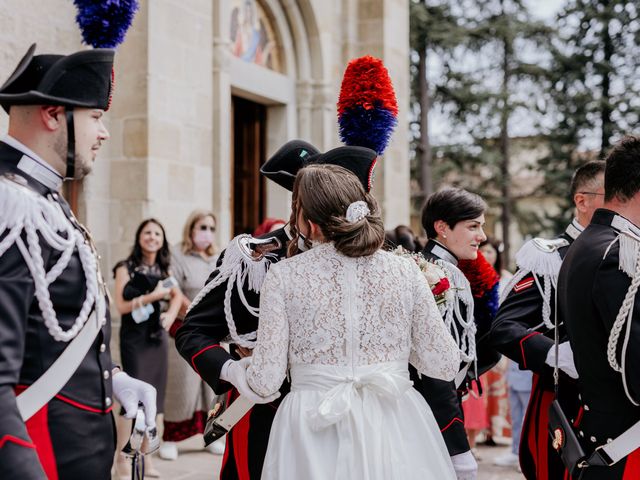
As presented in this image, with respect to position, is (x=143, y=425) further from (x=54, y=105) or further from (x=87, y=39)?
(x=87, y=39)

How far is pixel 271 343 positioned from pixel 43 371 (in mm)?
633

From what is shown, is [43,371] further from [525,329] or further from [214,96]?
[214,96]

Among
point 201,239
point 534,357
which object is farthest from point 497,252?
point 534,357

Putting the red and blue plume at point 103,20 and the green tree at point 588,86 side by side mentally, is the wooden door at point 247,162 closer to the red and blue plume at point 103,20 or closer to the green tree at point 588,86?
the red and blue plume at point 103,20

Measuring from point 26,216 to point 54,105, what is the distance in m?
0.33

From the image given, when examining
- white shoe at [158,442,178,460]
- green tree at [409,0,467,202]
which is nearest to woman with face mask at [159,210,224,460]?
white shoe at [158,442,178,460]

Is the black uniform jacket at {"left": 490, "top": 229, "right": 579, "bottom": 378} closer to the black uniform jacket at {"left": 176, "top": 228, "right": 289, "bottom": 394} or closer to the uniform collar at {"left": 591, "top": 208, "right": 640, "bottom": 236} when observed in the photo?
the uniform collar at {"left": 591, "top": 208, "right": 640, "bottom": 236}

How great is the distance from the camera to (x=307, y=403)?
8.23ft

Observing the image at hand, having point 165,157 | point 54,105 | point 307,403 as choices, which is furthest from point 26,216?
point 165,157

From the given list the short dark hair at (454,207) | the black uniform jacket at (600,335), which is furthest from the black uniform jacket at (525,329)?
the black uniform jacket at (600,335)

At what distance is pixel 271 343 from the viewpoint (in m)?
2.44

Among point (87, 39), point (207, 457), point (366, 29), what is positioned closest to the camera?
point (87, 39)

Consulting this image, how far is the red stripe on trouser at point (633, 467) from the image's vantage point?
2717 mm

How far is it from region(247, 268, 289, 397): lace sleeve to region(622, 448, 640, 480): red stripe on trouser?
117cm
